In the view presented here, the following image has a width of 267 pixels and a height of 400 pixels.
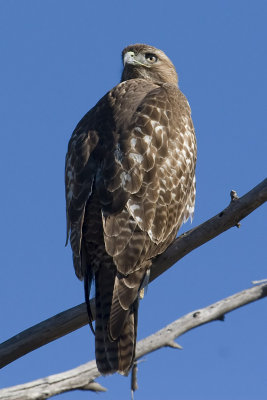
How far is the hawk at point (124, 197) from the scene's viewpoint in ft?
20.0

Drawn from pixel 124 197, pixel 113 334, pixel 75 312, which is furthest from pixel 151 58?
pixel 75 312

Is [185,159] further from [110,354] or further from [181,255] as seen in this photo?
[110,354]

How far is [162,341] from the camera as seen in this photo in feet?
18.2

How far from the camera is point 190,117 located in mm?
7723

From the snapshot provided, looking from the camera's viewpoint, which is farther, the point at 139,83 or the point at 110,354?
the point at 139,83

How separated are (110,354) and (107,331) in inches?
7.3

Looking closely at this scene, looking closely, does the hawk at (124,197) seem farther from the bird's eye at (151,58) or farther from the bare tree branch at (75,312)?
the bird's eye at (151,58)

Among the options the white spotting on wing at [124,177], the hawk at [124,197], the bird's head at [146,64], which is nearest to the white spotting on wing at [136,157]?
the hawk at [124,197]

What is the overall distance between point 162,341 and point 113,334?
60 cm

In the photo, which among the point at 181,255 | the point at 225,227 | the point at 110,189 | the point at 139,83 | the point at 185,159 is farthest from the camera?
the point at 139,83

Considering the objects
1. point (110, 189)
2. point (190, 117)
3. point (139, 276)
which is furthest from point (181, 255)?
point (190, 117)

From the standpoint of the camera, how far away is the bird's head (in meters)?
9.25

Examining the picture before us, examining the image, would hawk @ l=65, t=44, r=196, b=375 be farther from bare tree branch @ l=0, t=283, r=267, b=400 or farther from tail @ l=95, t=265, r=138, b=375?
bare tree branch @ l=0, t=283, r=267, b=400

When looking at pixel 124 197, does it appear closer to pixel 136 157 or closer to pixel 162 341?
pixel 136 157
